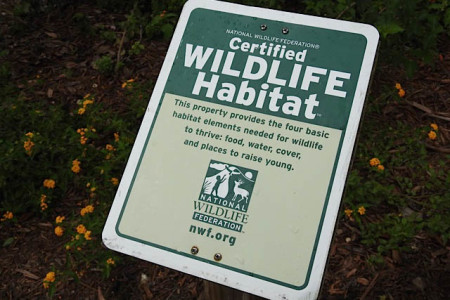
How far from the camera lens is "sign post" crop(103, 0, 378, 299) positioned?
1.47 meters

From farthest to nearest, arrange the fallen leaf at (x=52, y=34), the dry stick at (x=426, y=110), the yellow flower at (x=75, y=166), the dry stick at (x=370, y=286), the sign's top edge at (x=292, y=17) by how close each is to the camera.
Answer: the fallen leaf at (x=52, y=34) < the dry stick at (x=426, y=110) < the yellow flower at (x=75, y=166) < the dry stick at (x=370, y=286) < the sign's top edge at (x=292, y=17)

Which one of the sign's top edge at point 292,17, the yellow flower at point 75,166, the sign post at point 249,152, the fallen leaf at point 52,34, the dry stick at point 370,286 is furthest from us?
the fallen leaf at point 52,34

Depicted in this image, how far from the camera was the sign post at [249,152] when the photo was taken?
4.82 ft

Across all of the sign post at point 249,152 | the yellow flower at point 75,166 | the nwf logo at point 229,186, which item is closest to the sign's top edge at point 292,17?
the sign post at point 249,152

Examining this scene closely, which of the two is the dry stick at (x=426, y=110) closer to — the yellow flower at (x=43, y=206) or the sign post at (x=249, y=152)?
the sign post at (x=249, y=152)

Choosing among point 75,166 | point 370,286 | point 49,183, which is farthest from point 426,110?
point 49,183

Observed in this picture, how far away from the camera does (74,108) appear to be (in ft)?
11.6

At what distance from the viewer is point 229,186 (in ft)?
5.06

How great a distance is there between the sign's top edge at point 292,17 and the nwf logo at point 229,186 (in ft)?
1.88

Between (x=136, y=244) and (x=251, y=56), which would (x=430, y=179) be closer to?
(x=251, y=56)

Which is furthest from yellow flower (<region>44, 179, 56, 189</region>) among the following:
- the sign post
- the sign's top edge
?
the sign's top edge

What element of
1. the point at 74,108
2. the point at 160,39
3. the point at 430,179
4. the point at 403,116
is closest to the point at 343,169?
the point at 430,179

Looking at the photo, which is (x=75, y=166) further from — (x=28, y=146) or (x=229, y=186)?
(x=229, y=186)

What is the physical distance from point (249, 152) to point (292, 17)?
0.52m
